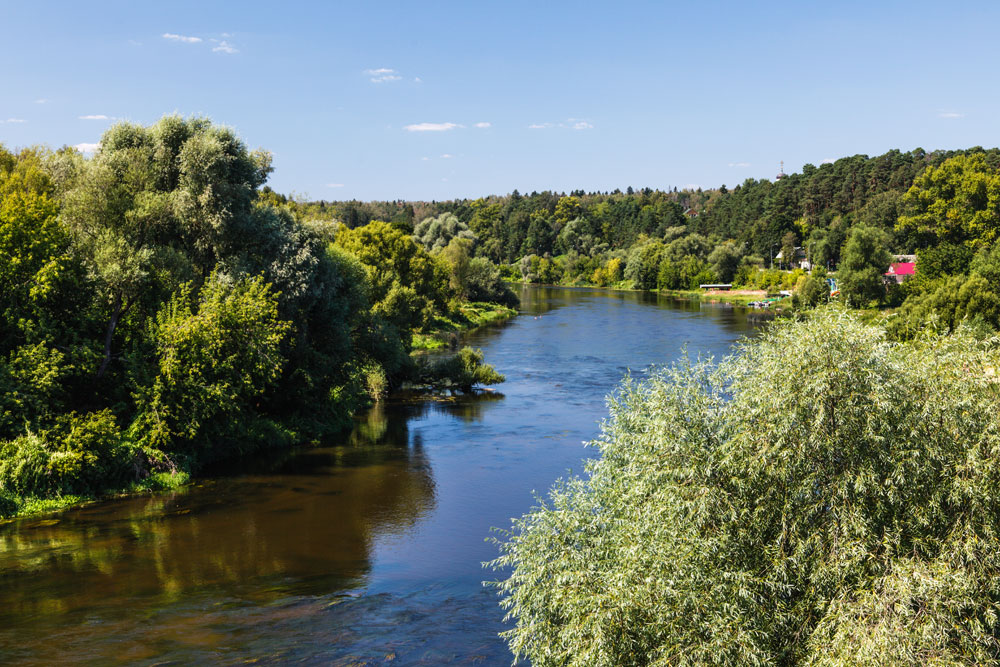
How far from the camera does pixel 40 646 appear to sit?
56.6 ft

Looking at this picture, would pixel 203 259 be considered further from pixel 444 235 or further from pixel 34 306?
pixel 444 235

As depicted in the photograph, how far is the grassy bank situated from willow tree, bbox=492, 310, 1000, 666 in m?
52.2

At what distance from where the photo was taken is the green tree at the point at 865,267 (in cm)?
8262

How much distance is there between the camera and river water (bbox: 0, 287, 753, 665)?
18.1 metres

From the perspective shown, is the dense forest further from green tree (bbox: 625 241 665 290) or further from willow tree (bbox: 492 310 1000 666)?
willow tree (bbox: 492 310 1000 666)

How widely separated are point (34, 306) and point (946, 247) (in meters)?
81.8

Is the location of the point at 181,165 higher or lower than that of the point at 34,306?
higher

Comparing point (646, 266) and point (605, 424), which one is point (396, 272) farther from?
point (646, 266)

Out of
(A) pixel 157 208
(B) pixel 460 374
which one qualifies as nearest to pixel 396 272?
(B) pixel 460 374

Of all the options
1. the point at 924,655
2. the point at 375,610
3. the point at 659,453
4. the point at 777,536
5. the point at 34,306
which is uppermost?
the point at 34,306

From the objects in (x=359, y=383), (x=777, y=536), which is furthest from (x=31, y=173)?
(x=777, y=536)

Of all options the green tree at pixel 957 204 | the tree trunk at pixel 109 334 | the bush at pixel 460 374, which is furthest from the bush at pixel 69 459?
the green tree at pixel 957 204

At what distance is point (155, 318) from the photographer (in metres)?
31.8

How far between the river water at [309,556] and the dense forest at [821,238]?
2297 centimetres
